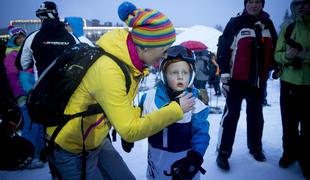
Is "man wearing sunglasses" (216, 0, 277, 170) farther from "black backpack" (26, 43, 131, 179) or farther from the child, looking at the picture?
"black backpack" (26, 43, 131, 179)

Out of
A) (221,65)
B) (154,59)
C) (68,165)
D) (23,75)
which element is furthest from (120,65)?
(23,75)

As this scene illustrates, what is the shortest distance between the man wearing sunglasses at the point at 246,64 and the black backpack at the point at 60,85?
227 centimetres

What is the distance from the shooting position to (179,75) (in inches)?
79.4

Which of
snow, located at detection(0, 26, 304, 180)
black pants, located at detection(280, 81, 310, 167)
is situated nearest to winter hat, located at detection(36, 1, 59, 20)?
snow, located at detection(0, 26, 304, 180)

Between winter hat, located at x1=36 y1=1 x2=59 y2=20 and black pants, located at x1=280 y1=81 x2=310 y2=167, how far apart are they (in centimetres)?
347

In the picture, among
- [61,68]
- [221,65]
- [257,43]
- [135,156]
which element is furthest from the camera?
[135,156]

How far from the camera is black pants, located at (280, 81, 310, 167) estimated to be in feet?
9.98

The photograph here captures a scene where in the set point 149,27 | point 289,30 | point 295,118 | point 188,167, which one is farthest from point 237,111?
point 149,27

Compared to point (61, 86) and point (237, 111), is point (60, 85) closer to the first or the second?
point (61, 86)

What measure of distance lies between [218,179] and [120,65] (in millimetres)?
2426

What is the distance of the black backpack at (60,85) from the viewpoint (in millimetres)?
1400

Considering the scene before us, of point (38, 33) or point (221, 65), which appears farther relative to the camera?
point (221, 65)

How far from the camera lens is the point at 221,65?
329cm

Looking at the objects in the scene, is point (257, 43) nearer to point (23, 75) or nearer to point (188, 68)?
point (188, 68)
